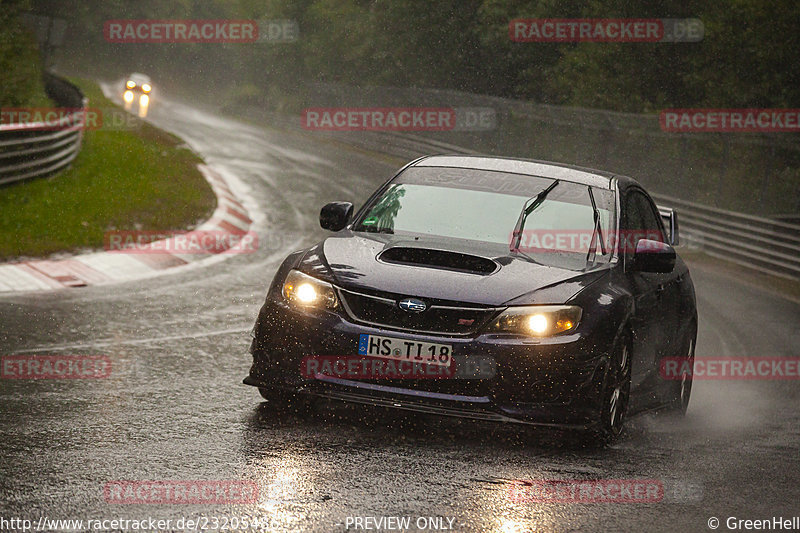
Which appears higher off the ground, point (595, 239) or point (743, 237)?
point (595, 239)

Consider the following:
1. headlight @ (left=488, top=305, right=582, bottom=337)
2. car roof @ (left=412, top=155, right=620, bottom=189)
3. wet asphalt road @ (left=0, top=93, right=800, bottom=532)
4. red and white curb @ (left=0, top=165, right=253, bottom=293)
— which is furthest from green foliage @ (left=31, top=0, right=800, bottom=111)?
headlight @ (left=488, top=305, right=582, bottom=337)

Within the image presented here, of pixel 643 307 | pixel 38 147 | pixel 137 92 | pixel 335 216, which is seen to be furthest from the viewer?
pixel 137 92

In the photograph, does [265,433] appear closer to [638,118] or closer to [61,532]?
[61,532]

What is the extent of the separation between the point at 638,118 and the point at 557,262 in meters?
21.8

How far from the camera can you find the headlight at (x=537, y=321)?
6176 millimetres

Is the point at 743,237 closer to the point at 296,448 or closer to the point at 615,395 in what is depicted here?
the point at 615,395

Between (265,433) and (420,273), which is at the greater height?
(420,273)

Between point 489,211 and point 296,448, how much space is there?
225 centimetres

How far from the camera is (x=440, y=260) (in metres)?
6.66

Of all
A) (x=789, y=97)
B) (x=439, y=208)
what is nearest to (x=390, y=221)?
(x=439, y=208)

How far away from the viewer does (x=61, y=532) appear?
14.4 ft

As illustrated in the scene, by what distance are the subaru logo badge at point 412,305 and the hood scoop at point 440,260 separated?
0.37m

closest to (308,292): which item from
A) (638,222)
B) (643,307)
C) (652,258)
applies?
(643,307)

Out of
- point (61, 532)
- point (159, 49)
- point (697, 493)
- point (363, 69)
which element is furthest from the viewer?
point (159, 49)
